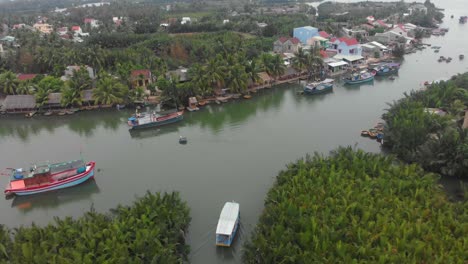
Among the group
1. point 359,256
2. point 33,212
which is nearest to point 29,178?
point 33,212

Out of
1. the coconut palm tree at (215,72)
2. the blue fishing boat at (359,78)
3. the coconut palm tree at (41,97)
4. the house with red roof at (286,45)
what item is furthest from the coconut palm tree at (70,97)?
the house with red roof at (286,45)

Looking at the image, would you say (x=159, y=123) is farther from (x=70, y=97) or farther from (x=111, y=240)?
(x=111, y=240)

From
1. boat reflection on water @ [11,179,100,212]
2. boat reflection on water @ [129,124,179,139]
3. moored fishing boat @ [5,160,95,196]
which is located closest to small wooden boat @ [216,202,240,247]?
boat reflection on water @ [11,179,100,212]

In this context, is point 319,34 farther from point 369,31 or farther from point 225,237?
point 225,237

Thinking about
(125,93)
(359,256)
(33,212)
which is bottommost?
(33,212)

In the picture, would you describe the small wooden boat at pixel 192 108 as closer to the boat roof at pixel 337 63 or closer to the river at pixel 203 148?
the river at pixel 203 148

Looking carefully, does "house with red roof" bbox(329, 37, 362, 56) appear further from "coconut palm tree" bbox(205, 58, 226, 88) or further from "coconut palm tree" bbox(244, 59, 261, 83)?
"coconut palm tree" bbox(205, 58, 226, 88)
